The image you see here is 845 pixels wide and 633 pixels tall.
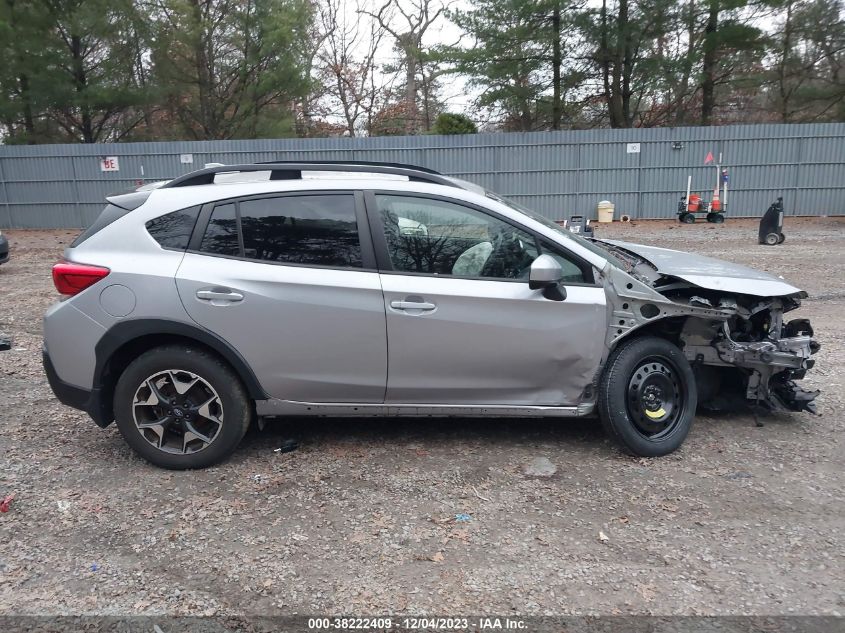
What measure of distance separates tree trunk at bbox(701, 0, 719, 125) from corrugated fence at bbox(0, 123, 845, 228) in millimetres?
4128

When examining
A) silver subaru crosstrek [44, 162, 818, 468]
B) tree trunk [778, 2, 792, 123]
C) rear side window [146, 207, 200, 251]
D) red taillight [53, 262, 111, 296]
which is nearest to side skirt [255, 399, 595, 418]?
silver subaru crosstrek [44, 162, 818, 468]

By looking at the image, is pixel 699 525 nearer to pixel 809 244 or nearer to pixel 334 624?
pixel 334 624

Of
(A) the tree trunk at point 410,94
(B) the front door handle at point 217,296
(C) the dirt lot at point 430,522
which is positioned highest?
(A) the tree trunk at point 410,94

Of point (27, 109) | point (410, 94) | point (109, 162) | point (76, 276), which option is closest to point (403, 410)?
point (76, 276)

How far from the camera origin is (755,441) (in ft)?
13.8

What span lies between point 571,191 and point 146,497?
18388 millimetres

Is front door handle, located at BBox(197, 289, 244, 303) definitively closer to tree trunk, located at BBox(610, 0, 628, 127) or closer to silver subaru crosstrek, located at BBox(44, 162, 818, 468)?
silver subaru crosstrek, located at BBox(44, 162, 818, 468)

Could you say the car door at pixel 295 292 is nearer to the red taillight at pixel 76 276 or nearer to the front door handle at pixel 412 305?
the front door handle at pixel 412 305

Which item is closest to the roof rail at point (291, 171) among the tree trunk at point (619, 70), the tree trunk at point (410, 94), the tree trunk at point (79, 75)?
the tree trunk at point (619, 70)

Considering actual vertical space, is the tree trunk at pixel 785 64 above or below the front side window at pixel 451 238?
above

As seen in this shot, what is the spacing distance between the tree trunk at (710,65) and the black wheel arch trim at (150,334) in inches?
876

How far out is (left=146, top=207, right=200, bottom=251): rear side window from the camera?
149 inches

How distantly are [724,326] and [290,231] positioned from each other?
282 centimetres

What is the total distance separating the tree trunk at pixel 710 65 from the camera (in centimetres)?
2145
